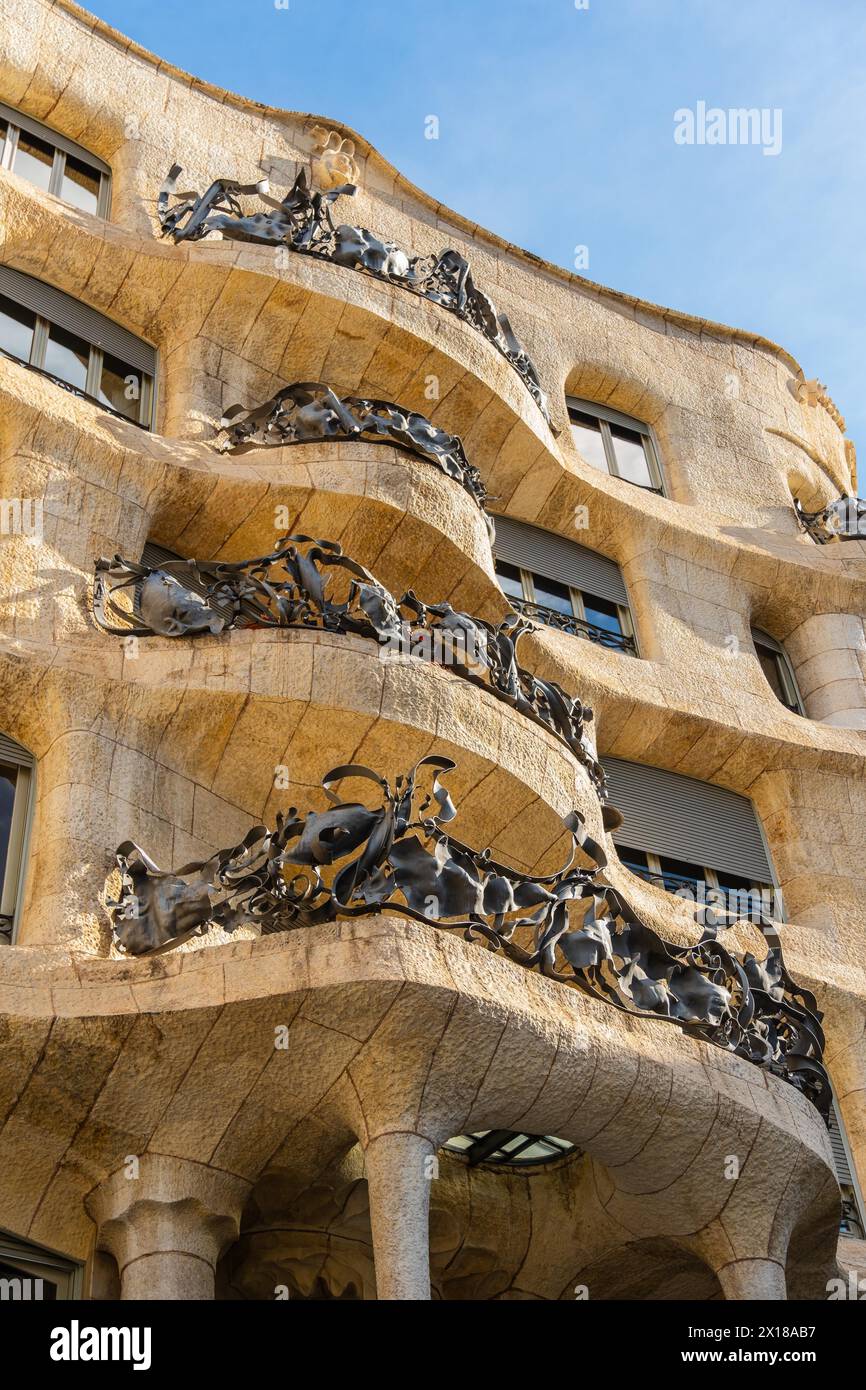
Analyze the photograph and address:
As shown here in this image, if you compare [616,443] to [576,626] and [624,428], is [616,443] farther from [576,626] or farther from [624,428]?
[576,626]

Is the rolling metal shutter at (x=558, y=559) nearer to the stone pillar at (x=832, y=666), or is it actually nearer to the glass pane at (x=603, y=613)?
the glass pane at (x=603, y=613)

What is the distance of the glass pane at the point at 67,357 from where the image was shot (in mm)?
15172

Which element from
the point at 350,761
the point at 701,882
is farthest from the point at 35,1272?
the point at 701,882

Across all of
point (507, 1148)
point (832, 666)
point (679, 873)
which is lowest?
point (507, 1148)

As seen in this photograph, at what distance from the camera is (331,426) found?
48.5 ft

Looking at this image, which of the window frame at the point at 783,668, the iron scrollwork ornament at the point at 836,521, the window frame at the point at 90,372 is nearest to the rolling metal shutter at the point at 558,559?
the window frame at the point at 783,668

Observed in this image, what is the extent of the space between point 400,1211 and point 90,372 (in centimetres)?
877

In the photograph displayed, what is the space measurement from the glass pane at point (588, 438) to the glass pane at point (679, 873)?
5.48 metres

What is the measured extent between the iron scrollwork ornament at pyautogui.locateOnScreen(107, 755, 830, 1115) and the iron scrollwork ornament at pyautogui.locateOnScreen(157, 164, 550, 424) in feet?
24.3

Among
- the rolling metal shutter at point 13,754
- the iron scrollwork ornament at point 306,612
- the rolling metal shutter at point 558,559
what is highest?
the rolling metal shutter at point 558,559

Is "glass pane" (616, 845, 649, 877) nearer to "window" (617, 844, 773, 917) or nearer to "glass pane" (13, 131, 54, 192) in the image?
"window" (617, 844, 773, 917)

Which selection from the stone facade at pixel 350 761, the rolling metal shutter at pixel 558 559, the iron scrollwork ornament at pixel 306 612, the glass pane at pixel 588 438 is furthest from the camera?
the glass pane at pixel 588 438

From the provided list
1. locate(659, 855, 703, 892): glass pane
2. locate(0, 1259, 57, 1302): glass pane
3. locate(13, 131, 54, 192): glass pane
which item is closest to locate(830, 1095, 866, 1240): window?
locate(659, 855, 703, 892): glass pane
